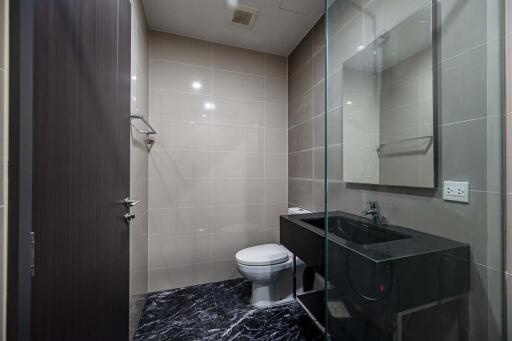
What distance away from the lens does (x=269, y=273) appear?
1654 millimetres

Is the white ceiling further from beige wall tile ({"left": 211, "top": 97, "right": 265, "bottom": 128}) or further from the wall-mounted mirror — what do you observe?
the wall-mounted mirror

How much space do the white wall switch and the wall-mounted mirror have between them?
0.20 feet

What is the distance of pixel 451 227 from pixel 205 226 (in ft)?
5.94

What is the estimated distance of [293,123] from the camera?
7.31 ft

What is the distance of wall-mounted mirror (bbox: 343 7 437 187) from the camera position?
960 mm

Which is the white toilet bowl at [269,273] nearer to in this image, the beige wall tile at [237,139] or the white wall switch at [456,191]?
the beige wall tile at [237,139]

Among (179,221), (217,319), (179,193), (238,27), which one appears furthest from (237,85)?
(217,319)

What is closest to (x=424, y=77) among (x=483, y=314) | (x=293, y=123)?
(x=483, y=314)

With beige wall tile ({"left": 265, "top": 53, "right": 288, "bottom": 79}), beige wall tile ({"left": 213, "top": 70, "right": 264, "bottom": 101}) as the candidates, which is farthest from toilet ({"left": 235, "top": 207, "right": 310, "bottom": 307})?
beige wall tile ({"left": 265, "top": 53, "right": 288, "bottom": 79})

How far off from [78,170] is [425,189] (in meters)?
1.36

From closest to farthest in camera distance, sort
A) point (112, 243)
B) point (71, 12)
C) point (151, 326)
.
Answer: point (71, 12)
point (112, 243)
point (151, 326)

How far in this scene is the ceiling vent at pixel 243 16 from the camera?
5.48 feet

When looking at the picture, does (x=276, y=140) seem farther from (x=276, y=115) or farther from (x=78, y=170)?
(x=78, y=170)

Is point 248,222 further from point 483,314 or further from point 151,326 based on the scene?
point 483,314
